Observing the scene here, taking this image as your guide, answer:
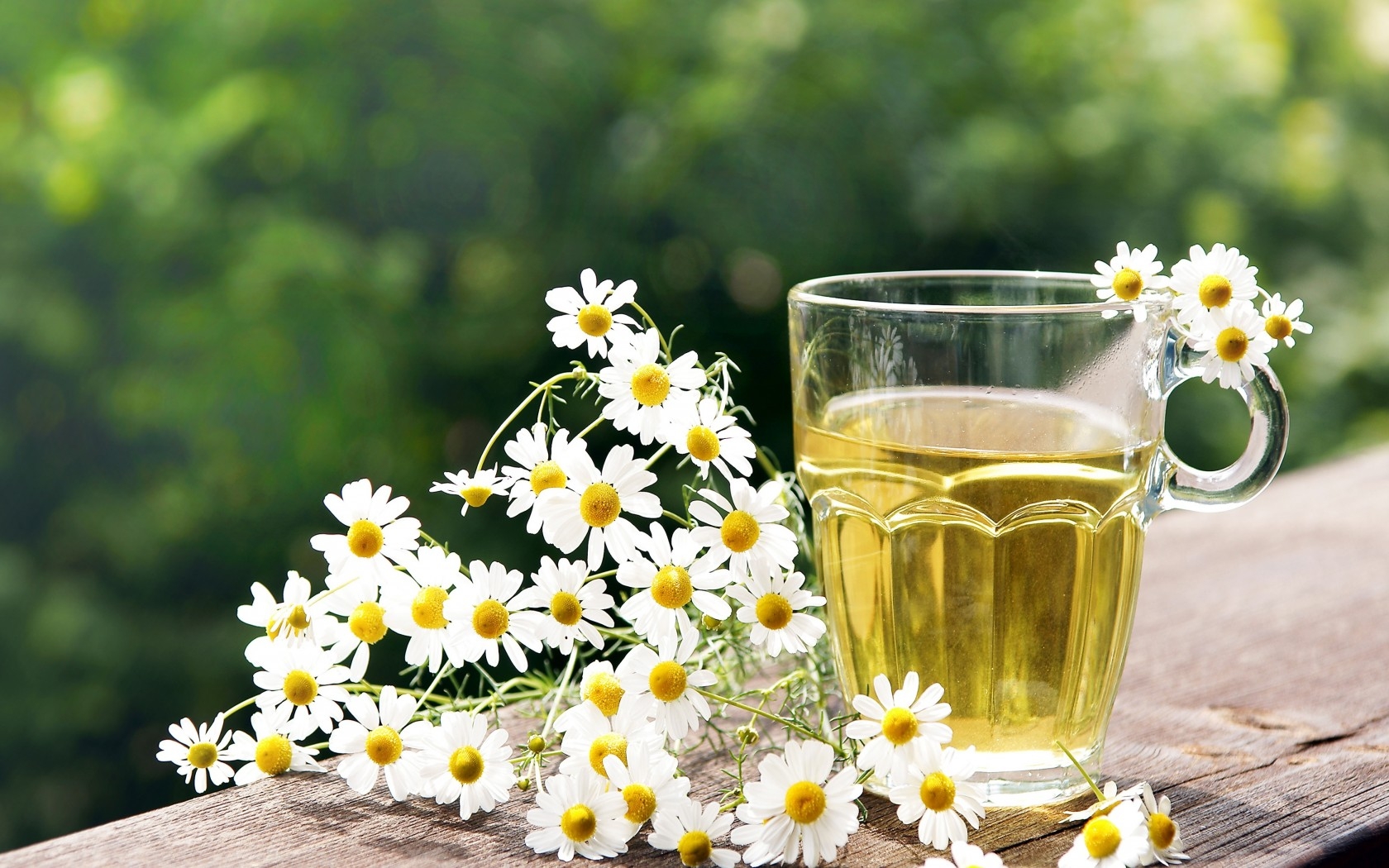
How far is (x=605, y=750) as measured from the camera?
68 centimetres

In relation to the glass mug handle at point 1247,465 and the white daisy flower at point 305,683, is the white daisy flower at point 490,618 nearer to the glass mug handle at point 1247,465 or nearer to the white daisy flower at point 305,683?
the white daisy flower at point 305,683

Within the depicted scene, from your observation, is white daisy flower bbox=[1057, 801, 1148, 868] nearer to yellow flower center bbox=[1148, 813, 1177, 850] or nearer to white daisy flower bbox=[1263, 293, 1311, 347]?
yellow flower center bbox=[1148, 813, 1177, 850]

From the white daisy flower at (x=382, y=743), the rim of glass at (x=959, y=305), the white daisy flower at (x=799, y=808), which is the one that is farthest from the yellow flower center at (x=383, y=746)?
the rim of glass at (x=959, y=305)

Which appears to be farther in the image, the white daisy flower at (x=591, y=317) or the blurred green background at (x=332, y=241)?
the blurred green background at (x=332, y=241)

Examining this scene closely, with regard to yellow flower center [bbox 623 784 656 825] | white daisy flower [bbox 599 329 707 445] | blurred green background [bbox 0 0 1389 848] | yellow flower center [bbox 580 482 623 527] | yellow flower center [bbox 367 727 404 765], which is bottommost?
yellow flower center [bbox 623 784 656 825]

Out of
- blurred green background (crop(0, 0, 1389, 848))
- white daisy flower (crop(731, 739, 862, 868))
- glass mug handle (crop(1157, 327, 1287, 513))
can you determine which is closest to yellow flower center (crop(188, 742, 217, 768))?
white daisy flower (crop(731, 739, 862, 868))

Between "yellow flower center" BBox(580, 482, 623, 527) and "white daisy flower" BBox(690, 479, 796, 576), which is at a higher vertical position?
"yellow flower center" BBox(580, 482, 623, 527)

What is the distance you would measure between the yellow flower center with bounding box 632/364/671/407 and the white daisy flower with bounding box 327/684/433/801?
8.6 inches

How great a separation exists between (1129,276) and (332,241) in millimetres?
2323

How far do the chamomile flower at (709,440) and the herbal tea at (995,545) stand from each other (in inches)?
3.1

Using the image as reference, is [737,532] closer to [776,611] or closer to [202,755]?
[776,611]

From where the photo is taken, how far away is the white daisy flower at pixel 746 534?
0.69 metres

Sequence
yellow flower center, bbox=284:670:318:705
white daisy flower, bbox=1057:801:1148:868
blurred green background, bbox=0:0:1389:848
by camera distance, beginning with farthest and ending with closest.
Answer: blurred green background, bbox=0:0:1389:848 → yellow flower center, bbox=284:670:318:705 → white daisy flower, bbox=1057:801:1148:868

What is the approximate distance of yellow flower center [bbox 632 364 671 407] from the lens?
2.31 feet
